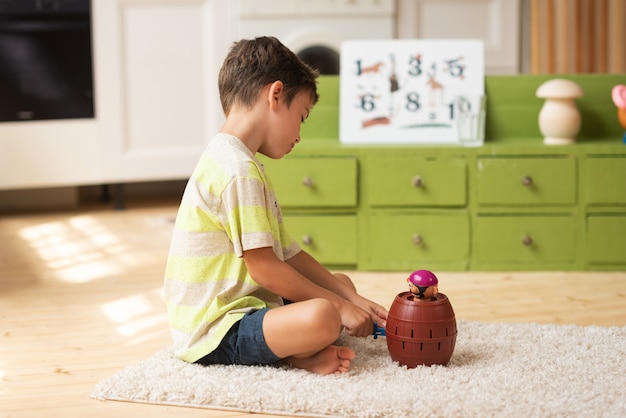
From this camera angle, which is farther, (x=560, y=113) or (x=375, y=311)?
(x=560, y=113)

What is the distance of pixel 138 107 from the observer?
3.75 meters

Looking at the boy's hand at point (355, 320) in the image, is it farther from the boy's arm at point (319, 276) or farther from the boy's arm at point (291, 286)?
the boy's arm at point (319, 276)

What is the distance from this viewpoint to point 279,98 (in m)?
1.75

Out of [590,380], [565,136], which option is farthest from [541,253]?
[590,380]

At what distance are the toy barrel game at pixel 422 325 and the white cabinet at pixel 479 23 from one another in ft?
7.92

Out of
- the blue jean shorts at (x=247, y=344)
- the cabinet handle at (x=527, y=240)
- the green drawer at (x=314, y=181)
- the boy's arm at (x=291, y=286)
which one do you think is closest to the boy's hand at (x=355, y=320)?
the boy's arm at (x=291, y=286)

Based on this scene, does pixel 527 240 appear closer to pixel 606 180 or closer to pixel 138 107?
pixel 606 180

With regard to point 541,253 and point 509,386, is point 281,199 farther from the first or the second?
point 509,386

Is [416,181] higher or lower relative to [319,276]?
higher

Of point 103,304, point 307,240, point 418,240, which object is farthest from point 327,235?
point 103,304

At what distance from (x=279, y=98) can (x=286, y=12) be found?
2.13m

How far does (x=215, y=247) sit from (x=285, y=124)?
0.27 metres

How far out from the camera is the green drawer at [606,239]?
2.62 metres

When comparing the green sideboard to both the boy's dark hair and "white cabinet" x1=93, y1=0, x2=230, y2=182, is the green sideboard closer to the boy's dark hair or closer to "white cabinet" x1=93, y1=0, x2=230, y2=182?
the boy's dark hair
